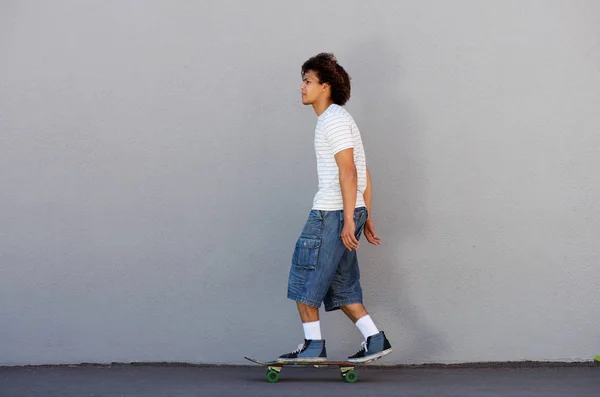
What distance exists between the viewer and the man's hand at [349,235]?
16.9 feet

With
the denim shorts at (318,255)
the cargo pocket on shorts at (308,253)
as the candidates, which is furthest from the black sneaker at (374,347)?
the cargo pocket on shorts at (308,253)

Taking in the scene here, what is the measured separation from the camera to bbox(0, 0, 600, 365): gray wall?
6031mm

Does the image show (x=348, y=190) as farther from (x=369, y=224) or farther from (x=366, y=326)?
(x=366, y=326)

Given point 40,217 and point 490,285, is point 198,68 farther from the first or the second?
point 490,285

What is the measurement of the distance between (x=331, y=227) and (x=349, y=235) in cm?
14

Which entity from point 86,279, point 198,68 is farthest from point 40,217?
point 198,68

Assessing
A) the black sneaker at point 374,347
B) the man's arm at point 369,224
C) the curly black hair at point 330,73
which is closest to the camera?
the black sneaker at point 374,347

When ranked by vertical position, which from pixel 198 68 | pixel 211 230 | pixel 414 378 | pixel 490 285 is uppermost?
pixel 198 68

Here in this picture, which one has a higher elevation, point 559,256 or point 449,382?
point 559,256

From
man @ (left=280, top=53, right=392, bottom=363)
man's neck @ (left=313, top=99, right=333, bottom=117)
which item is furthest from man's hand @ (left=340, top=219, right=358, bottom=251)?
man's neck @ (left=313, top=99, right=333, bottom=117)

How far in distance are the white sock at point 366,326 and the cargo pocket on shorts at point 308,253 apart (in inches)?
16.7

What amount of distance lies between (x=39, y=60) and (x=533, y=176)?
316 cm

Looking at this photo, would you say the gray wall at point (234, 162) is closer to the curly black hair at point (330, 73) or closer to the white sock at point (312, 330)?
the curly black hair at point (330, 73)

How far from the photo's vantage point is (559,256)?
600 centimetres
